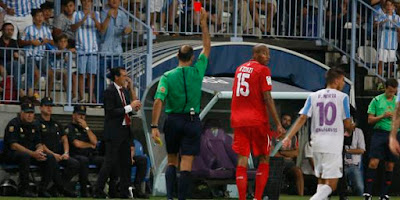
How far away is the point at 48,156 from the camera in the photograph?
70.1ft

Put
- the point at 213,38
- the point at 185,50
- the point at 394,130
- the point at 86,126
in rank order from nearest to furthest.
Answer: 1. the point at 394,130
2. the point at 185,50
3. the point at 86,126
4. the point at 213,38

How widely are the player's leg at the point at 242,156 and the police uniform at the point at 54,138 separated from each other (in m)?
5.03

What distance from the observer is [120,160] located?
20.6 meters

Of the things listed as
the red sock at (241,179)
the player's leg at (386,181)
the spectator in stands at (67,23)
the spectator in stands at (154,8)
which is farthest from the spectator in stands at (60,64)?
the red sock at (241,179)

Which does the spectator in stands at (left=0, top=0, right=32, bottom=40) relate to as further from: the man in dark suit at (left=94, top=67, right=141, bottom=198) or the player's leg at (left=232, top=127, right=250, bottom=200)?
the player's leg at (left=232, top=127, right=250, bottom=200)

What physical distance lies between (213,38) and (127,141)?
5984 millimetres

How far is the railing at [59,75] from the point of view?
22.9m

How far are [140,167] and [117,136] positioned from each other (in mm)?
2043

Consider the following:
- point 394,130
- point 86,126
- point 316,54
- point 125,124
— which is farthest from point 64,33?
point 394,130

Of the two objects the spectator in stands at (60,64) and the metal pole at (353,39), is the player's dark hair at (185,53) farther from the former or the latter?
the metal pole at (353,39)

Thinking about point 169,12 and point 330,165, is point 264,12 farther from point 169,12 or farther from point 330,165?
point 330,165

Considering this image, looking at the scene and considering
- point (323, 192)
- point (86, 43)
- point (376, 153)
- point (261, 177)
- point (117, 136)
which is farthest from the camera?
point (86, 43)

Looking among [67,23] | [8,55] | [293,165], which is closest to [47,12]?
[67,23]

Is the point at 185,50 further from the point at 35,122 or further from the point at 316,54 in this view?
the point at 316,54
